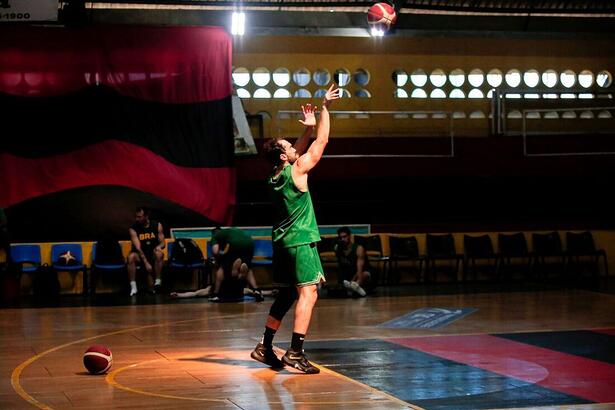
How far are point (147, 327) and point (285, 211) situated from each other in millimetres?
4482

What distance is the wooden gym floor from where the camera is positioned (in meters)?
7.53

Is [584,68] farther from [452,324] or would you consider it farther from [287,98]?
[452,324]

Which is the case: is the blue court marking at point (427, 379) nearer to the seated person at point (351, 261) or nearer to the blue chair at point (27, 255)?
the seated person at point (351, 261)

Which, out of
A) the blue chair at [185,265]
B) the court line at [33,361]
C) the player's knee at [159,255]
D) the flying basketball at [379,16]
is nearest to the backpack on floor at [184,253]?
the blue chair at [185,265]

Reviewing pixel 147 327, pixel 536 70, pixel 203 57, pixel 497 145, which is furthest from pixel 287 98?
pixel 147 327

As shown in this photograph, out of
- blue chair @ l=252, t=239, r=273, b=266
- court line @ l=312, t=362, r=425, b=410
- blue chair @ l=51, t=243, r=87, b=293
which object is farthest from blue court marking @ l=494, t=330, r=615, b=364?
blue chair @ l=51, t=243, r=87, b=293

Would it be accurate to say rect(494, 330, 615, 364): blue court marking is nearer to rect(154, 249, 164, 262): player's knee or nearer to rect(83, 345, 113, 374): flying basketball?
rect(83, 345, 113, 374): flying basketball

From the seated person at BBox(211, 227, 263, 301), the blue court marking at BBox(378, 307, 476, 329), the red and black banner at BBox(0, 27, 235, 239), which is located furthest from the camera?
the red and black banner at BBox(0, 27, 235, 239)

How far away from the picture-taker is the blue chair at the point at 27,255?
60.7 feet

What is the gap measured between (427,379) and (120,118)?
40.3 feet

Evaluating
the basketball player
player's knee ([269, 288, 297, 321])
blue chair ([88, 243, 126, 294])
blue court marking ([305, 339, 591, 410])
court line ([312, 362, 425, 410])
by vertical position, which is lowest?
blue court marking ([305, 339, 591, 410])

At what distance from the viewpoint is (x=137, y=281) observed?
18969 millimetres

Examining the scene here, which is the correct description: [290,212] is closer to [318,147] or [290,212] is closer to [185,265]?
[318,147]

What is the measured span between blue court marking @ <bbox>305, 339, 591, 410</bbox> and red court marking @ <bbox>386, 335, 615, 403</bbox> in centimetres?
18
